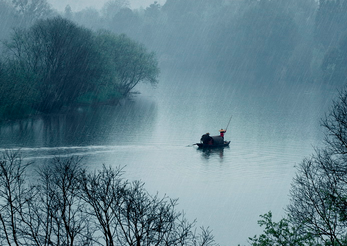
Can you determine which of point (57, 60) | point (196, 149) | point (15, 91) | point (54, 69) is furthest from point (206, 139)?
point (57, 60)

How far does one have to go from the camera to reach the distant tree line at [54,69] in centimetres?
4403

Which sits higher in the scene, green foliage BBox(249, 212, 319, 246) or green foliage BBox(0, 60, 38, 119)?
green foliage BBox(0, 60, 38, 119)

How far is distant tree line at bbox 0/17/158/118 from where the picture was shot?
44031 mm

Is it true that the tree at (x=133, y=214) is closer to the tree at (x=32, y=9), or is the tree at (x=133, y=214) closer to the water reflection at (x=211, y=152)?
the water reflection at (x=211, y=152)

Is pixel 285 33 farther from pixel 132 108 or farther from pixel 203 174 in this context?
pixel 203 174

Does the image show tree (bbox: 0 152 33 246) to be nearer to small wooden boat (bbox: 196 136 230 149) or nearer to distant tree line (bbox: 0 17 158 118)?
small wooden boat (bbox: 196 136 230 149)

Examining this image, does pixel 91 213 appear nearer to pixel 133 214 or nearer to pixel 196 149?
pixel 133 214

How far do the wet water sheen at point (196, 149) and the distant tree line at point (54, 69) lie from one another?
2252mm

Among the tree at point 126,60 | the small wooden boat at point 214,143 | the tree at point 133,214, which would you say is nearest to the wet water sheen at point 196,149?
the small wooden boat at point 214,143

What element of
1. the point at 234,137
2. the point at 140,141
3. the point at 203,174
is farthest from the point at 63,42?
the point at 203,174

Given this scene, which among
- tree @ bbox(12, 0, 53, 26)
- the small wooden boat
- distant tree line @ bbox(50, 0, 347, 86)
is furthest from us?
tree @ bbox(12, 0, 53, 26)

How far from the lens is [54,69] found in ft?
168

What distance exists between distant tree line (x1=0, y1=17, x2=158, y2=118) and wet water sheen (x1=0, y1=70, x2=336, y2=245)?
225cm

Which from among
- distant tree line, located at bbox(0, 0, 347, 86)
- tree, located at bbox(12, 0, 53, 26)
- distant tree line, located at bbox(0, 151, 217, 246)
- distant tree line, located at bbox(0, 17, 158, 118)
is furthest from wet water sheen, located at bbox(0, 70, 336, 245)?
tree, located at bbox(12, 0, 53, 26)
